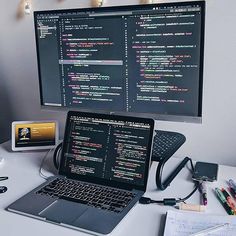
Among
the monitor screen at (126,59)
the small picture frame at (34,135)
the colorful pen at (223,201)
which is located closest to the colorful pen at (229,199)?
the colorful pen at (223,201)

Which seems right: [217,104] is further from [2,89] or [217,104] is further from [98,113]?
[2,89]

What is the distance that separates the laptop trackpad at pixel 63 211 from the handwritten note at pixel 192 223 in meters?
0.23

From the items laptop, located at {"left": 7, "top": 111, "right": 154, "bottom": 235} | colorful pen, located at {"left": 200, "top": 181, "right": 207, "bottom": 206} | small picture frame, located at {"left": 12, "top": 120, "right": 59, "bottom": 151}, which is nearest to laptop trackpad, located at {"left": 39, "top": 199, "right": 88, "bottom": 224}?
laptop, located at {"left": 7, "top": 111, "right": 154, "bottom": 235}

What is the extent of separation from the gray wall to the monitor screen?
205mm

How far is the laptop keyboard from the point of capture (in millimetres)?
917

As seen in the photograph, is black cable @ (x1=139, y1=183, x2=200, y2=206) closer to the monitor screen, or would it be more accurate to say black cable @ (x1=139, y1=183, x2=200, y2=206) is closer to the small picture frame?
the monitor screen

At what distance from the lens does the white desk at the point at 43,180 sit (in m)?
0.82

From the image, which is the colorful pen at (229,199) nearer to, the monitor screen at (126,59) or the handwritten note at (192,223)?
the handwritten note at (192,223)

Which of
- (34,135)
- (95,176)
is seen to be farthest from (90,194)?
(34,135)

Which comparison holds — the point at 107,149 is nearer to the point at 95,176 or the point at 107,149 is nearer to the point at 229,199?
the point at 95,176

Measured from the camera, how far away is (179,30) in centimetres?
98

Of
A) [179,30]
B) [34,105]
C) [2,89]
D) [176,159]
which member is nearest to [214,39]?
[179,30]

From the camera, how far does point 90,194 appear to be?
3.18ft

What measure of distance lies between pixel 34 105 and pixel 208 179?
0.90m
